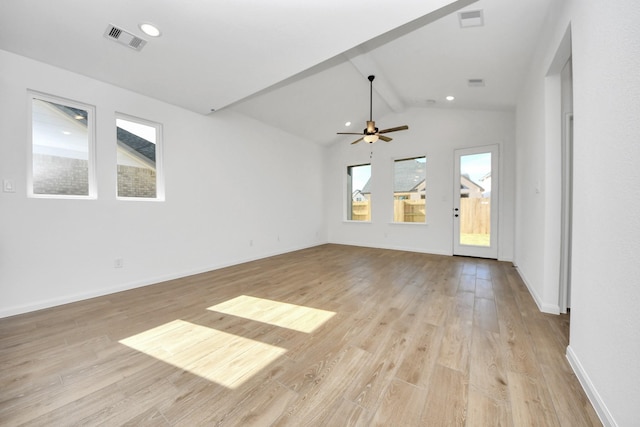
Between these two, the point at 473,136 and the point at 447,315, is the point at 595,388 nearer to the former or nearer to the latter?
the point at 447,315

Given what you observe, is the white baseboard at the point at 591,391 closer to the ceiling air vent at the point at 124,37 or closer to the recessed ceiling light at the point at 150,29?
the recessed ceiling light at the point at 150,29

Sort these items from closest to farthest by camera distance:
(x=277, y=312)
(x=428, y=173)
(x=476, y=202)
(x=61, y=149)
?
(x=277, y=312) → (x=61, y=149) → (x=476, y=202) → (x=428, y=173)

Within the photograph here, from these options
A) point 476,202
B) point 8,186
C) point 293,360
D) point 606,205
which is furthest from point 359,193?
point 8,186

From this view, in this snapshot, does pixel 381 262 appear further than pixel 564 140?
Yes

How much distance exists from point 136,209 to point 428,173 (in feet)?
18.5

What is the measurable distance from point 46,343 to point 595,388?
3.78m

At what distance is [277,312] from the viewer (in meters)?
2.61

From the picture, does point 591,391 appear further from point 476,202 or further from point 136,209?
point 136,209

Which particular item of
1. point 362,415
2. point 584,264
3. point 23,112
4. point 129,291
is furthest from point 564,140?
point 23,112

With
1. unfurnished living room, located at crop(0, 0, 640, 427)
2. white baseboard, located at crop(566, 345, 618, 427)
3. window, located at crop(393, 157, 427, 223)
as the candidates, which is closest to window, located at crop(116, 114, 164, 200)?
unfurnished living room, located at crop(0, 0, 640, 427)

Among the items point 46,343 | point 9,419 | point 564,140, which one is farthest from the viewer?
point 564,140

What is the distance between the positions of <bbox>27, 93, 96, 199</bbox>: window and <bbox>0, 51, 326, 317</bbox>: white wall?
112mm

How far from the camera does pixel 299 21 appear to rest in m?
2.21

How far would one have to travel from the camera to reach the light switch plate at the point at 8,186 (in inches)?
98.6
